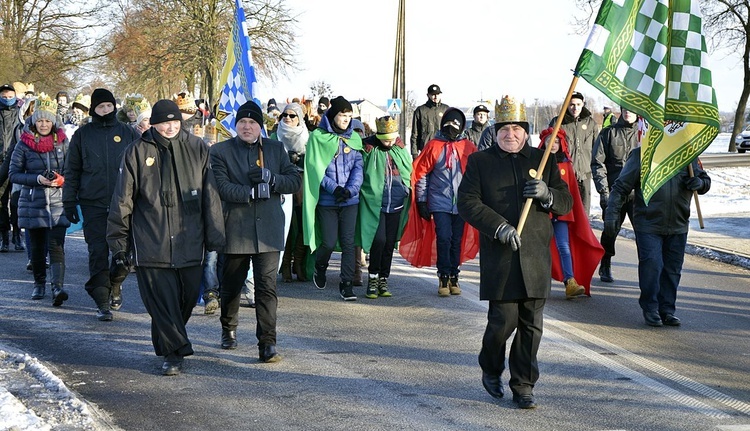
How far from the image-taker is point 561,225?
35.2 ft

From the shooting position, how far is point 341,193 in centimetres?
1018

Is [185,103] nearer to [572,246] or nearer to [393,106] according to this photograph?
[572,246]

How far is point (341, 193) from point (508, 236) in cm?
417

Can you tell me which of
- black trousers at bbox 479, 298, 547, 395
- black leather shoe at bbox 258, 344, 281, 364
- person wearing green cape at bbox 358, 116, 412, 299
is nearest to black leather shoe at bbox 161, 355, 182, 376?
black leather shoe at bbox 258, 344, 281, 364

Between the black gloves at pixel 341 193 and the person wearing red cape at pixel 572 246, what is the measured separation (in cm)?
203

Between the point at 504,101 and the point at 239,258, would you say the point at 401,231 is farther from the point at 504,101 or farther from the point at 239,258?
the point at 504,101

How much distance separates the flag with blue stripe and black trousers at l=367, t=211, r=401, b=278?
5.89ft

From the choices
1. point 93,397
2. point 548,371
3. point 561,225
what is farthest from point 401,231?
point 93,397

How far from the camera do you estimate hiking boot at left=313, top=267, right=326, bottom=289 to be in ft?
35.7

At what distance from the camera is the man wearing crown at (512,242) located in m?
6.29

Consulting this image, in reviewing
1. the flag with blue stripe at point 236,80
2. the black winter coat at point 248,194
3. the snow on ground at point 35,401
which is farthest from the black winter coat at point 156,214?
the flag with blue stripe at point 236,80

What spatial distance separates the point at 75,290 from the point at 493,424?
6252 mm

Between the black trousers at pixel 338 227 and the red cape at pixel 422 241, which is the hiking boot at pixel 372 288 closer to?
the black trousers at pixel 338 227

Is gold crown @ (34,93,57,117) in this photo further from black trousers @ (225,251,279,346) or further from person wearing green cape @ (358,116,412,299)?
black trousers @ (225,251,279,346)
